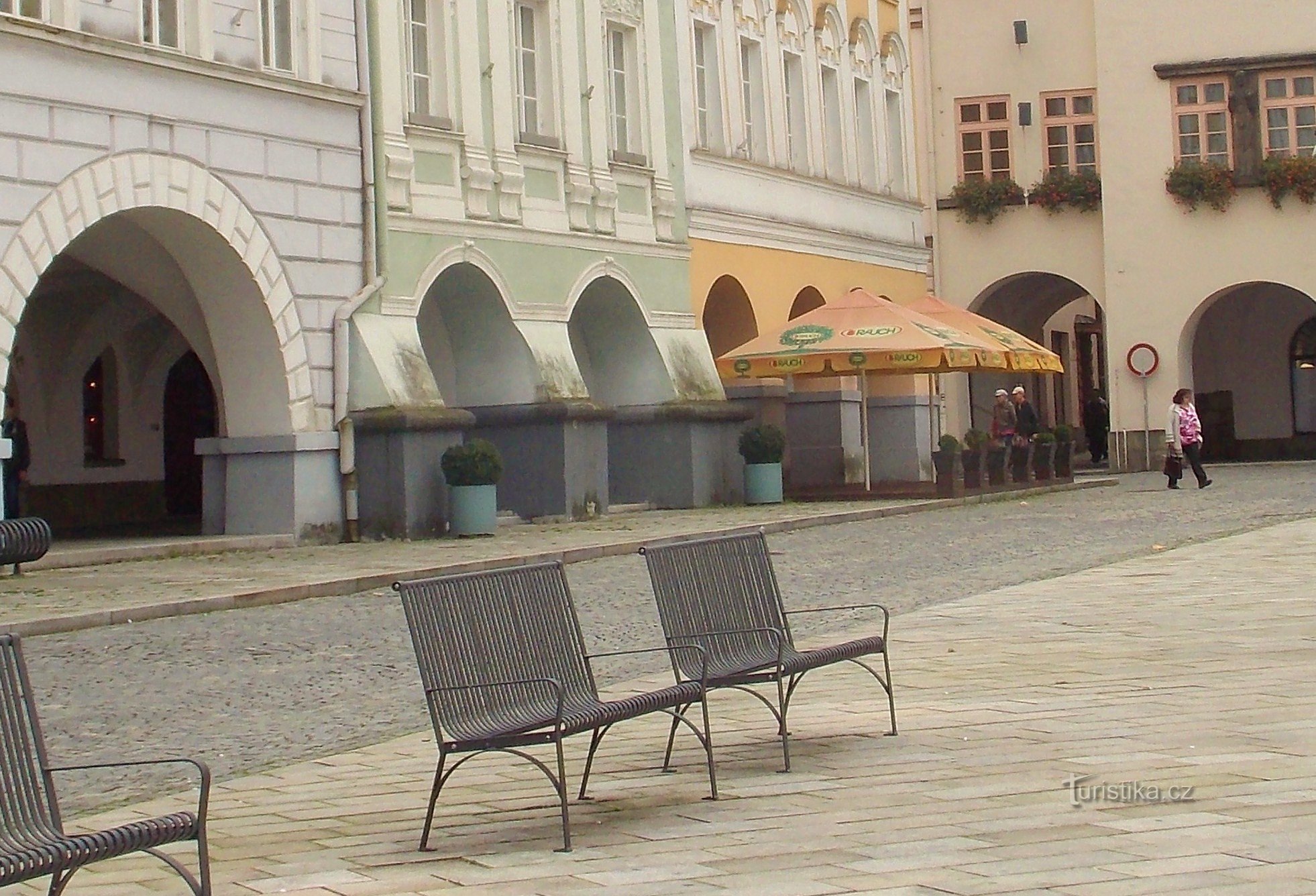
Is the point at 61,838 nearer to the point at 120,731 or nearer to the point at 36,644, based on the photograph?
the point at 120,731

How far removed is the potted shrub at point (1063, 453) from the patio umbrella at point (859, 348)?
581 centimetres

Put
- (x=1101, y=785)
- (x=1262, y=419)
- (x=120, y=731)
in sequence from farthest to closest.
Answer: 1. (x=1262, y=419)
2. (x=120, y=731)
3. (x=1101, y=785)

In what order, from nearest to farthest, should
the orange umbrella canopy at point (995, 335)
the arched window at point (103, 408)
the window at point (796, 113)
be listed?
the arched window at point (103, 408)
the orange umbrella canopy at point (995, 335)
the window at point (796, 113)

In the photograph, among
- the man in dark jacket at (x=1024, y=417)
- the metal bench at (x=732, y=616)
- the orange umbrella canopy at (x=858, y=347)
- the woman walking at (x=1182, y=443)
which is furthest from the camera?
the man in dark jacket at (x=1024, y=417)

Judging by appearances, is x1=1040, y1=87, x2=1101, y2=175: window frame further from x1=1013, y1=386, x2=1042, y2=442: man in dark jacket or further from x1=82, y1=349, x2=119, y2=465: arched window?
x1=82, y1=349, x2=119, y2=465: arched window

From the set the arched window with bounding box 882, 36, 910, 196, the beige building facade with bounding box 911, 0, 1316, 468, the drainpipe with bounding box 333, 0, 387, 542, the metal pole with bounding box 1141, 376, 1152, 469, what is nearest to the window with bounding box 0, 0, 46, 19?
the drainpipe with bounding box 333, 0, 387, 542

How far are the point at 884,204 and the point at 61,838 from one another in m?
32.9

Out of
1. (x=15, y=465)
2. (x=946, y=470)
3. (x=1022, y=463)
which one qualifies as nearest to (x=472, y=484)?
(x=15, y=465)

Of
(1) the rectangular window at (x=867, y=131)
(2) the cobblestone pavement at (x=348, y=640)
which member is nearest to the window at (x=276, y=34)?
(2) the cobblestone pavement at (x=348, y=640)

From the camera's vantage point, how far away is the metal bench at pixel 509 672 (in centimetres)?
692

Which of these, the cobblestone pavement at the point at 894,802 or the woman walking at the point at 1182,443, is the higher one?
the woman walking at the point at 1182,443

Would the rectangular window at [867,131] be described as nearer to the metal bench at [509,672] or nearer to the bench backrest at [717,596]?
the bench backrest at [717,596]

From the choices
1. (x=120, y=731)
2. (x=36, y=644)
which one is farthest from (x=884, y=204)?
(x=120, y=731)

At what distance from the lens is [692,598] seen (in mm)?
8375
